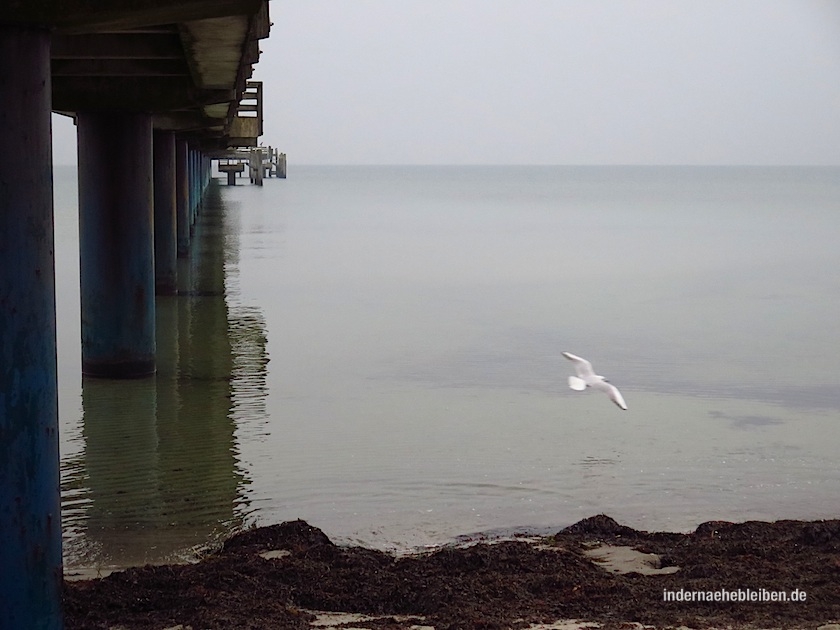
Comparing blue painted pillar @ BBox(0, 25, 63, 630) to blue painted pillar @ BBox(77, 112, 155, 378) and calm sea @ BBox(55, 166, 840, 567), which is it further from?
blue painted pillar @ BBox(77, 112, 155, 378)

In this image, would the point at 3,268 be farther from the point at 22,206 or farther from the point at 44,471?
the point at 44,471

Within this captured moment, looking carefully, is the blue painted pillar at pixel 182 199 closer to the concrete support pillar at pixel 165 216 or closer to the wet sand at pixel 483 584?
the concrete support pillar at pixel 165 216

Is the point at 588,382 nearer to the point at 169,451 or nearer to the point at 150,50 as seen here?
the point at 169,451

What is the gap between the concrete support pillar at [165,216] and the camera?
19.7 m

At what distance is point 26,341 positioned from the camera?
17.3ft

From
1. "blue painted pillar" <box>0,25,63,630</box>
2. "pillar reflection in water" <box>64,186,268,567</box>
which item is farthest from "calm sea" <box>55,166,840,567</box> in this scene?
"blue painted pillar" <box>0,25,63,630</box>

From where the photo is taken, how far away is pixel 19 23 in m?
5.16

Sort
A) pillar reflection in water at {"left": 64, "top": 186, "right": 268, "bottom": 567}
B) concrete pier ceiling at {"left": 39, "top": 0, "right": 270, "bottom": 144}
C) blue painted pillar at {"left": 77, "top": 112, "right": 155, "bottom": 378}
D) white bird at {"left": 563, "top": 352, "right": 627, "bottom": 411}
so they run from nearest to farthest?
concrete pier ceiling at {"left": 39, "top": 0, "right": 270, "bottom": 144}, white bird at {"left": 563, "top": 352, "right": 627, "bottom": 411}, pillar reflection in water at {"left": 64, "top": 186, "right": 268, "bottom": 567}, blue painted pillar at {"left": 77, "top": 112, "right": 155, "bottom": 378}

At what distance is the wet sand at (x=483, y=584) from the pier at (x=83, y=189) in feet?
2.52

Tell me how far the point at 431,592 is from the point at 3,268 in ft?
8.35

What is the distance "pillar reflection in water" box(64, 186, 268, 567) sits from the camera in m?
7.66

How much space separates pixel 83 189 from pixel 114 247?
0.71m

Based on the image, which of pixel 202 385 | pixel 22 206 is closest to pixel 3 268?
pixel 22 206

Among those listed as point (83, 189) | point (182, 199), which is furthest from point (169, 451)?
point (182, 199)
